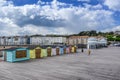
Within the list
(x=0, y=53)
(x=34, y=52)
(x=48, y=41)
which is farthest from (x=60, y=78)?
(x=48, y=41)

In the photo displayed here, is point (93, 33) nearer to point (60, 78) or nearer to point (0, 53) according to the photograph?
point (0, 53)

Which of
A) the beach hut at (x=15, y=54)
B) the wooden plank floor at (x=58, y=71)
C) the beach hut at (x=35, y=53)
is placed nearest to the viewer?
the wooden plank floor at (x=58, y=71)

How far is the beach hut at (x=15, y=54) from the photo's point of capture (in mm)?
24353

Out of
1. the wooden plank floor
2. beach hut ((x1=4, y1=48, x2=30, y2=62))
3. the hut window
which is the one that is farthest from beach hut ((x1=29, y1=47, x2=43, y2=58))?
→ the wooden plank floor

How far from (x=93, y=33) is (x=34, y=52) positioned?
144 metres

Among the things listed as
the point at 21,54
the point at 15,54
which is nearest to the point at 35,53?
the point at 21,54

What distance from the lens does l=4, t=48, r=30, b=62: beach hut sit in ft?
79.9

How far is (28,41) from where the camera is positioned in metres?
110

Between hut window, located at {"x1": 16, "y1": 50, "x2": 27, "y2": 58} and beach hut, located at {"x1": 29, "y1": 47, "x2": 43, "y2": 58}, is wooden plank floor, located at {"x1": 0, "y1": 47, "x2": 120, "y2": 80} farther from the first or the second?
beach hut, located at {"x1": 29, "y1": 47, "x2": 43, "y2": 58}

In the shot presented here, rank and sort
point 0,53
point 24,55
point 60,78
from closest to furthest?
1. point 60,78
2. point 24,55
3. point 0,53

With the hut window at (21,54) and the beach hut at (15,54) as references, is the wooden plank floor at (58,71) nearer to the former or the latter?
the beach hut at (15,54)

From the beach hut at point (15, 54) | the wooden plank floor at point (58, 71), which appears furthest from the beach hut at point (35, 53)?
the wooden plank floor at point (58, 71)

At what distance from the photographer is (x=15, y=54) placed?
2484 cm

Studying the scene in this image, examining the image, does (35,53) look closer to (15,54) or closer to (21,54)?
(21,54)
